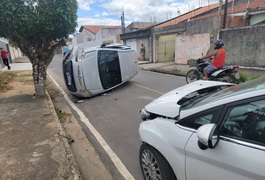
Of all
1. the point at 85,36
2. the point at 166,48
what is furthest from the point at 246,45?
the point at 85,36

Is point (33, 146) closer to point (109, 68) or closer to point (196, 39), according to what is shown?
point (109, 68)

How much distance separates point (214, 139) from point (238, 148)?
20 centimetres

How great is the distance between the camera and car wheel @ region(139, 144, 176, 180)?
8.64ft

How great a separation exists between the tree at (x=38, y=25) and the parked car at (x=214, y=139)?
20.7ft

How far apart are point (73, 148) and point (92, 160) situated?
715 millimetres

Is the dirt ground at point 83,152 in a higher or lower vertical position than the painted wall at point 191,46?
lower

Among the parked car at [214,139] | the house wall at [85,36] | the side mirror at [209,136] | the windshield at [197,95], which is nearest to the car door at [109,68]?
the windshield at [197,95]

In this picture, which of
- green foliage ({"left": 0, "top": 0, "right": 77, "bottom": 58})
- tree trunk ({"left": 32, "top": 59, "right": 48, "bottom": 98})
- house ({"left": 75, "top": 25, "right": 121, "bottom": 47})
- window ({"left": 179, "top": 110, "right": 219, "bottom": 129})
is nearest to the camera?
window ({"left": 179, "top": 110, "right": 219, "bottom": 129})

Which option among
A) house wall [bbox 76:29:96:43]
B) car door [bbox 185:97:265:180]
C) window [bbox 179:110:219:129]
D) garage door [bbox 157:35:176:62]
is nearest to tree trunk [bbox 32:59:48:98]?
window [bbox 179:110:219:129]

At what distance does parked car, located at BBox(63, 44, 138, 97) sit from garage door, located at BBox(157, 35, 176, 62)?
39.3ft

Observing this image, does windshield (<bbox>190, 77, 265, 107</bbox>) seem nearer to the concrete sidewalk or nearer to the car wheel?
the car wheel

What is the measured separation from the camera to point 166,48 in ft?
72.6

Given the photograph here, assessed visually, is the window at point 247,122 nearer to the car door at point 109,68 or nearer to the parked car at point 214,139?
the parked car at point 214,139

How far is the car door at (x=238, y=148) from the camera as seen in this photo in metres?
1.80
